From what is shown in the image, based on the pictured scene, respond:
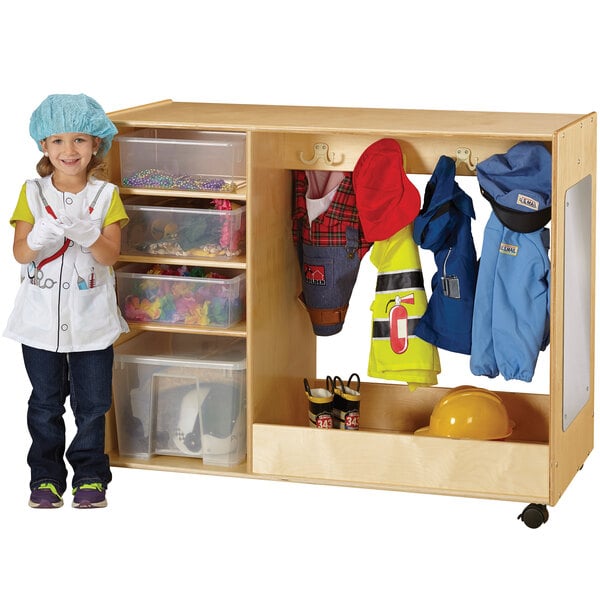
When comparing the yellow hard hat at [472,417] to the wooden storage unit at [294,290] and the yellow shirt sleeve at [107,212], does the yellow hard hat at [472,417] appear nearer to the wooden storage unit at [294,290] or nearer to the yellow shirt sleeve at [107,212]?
the wooden storage unit at [294,290]

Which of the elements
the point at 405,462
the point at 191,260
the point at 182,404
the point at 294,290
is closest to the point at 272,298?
the point at 294,290

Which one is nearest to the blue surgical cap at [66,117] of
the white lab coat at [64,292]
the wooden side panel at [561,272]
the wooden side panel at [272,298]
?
the white lab coat at [64,292]

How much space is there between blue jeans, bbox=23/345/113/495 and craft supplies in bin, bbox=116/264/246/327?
241mm

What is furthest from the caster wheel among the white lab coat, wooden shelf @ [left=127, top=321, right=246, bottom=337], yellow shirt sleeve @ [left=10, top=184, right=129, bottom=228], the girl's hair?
the girl's hair

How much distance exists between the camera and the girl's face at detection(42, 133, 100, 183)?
17.7 feet

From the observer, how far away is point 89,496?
5590 mm

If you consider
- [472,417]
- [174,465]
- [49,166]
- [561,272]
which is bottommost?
[174,465]

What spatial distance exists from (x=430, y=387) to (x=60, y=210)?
1864 mm

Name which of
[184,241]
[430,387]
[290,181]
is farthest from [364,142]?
[430,387]

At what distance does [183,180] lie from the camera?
5688mm

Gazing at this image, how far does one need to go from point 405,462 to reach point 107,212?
1466 mm

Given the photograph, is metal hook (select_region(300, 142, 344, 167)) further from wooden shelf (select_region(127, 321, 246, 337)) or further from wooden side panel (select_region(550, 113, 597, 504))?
wooden side panel (select_region(550, 113, 597, 504))

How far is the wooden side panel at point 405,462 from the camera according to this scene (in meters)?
5.44

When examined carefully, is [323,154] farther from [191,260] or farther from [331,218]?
[191,260]
